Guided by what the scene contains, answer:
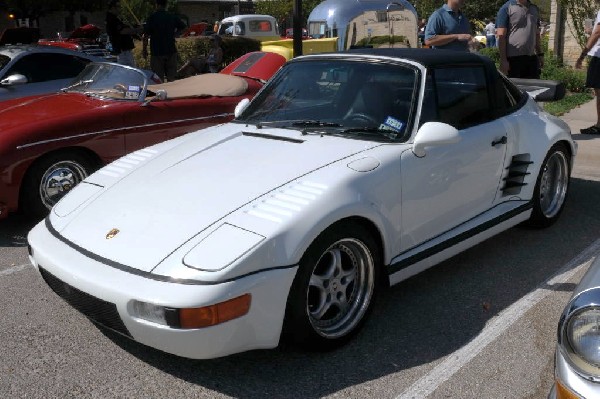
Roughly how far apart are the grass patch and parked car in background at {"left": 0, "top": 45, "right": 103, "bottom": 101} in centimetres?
674

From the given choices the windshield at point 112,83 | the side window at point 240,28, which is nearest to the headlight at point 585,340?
the windshield at point 112,83

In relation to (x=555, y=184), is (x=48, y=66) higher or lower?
higher

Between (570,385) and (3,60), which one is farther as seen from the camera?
(3,60)

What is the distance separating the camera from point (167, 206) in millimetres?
3262

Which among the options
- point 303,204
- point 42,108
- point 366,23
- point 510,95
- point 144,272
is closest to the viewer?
point 144,272

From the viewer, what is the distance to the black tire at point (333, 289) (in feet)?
9.89

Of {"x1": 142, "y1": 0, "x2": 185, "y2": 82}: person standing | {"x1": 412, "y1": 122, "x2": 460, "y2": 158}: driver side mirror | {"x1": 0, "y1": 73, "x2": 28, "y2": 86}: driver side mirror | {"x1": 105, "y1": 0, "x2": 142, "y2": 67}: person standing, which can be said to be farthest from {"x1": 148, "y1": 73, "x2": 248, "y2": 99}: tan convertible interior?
{"x1": 105, "y1": 0, "x2": 142, "y2": 67}: person standing

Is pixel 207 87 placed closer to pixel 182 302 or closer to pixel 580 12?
pixel 182 302

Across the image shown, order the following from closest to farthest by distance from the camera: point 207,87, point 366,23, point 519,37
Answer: point 207,87 < point 519,37 < point 366,23

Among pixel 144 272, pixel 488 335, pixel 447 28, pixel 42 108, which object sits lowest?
pixel 488 335

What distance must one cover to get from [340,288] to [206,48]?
1773cm

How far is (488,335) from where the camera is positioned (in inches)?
137

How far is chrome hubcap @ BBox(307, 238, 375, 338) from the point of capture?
3.25 m

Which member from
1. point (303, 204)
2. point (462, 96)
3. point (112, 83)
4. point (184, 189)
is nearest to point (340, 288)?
point (303, 204)
